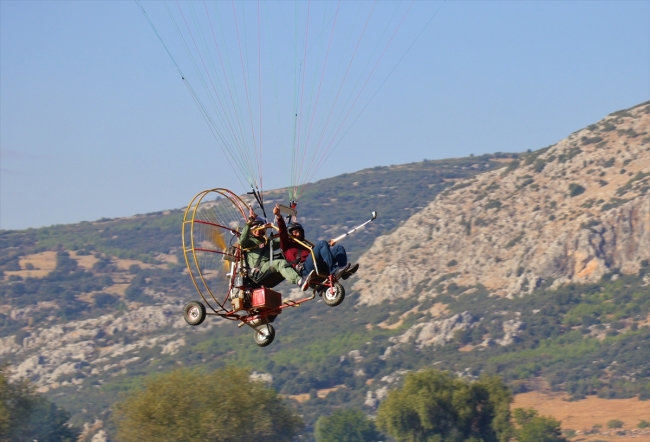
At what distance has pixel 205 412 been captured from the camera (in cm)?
6906

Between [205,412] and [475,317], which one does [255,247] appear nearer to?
[205,412]

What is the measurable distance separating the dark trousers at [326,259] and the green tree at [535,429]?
205 ft

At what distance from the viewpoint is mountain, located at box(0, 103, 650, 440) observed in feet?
442

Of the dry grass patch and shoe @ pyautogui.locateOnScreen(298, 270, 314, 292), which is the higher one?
shoe @ pyautogui.locateOnScreen(298, 270, 314, 292)

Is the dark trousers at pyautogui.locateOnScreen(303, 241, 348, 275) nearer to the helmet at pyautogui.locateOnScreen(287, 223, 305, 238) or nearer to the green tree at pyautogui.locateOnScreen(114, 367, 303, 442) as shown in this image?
the helmet at pyautogui.locateOnScreen(287, 223, 305, 238)

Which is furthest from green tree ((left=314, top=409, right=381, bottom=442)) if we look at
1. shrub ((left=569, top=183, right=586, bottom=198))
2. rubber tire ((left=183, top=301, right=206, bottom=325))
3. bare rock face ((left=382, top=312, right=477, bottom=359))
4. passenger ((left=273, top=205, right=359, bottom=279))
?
passenger ((left=273, top=205, right=359, bottom=279))

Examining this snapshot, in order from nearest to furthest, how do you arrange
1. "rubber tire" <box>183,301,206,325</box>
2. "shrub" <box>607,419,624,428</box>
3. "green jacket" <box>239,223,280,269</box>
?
"green jacket" <box>239,223,280,269</box>, "rubber tire" <box>183,301,206,325</box>, "shrub" <box>607,419,624,428</box>

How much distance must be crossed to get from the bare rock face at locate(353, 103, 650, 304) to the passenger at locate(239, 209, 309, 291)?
361 feet

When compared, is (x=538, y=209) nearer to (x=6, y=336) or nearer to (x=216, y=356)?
(x=216, y=356)

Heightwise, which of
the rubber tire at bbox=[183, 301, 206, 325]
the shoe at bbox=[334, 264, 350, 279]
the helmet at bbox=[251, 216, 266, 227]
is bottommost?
the rubber tire at bbox=[183, 301, 206, 325]

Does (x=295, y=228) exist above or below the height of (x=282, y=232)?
above

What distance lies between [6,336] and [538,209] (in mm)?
94890

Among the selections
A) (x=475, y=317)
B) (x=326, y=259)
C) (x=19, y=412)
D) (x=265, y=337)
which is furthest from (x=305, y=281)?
(x=475, y=317)

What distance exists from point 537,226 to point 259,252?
12552 centimetres
